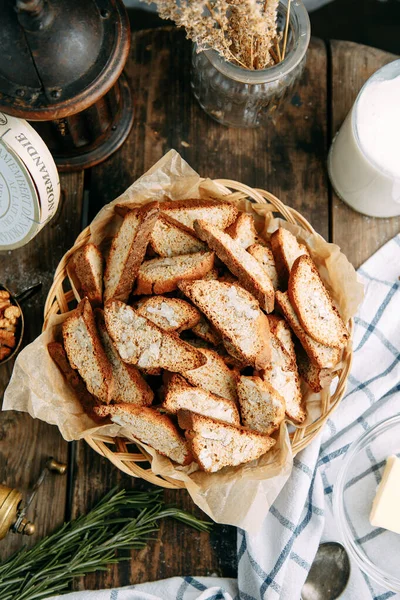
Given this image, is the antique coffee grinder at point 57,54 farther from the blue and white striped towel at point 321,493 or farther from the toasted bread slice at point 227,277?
the blue and white striped towel at point 321,493

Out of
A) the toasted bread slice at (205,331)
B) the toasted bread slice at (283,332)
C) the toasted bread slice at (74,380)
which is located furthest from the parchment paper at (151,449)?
the toasted bread slice at (205,331)

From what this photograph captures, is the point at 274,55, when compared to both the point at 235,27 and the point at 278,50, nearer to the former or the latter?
the point at 278,50

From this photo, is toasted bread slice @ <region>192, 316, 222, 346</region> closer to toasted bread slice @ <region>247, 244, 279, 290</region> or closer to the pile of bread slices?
the pile of bread slices

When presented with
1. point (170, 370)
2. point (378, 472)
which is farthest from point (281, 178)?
point (378, 472)

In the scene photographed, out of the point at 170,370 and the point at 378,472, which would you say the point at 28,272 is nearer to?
the point at 170,370

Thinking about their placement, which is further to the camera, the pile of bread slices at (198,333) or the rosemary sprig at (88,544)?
the rosemary sprig at (88,544)

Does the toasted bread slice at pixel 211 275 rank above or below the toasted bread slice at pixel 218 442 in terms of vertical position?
above

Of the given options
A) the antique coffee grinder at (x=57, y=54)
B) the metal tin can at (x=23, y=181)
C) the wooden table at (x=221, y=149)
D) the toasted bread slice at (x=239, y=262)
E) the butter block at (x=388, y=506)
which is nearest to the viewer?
the antique coffee grinder at (x=57, y=54)

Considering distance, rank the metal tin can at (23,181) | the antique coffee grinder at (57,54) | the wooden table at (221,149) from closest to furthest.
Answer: the antique coffee grinder at (57,54) < the metal tin can at (23,181) < the wooden table at (221,149)

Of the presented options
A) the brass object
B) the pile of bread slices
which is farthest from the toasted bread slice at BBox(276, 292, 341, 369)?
the brass object
